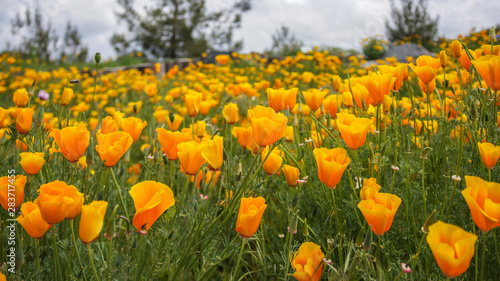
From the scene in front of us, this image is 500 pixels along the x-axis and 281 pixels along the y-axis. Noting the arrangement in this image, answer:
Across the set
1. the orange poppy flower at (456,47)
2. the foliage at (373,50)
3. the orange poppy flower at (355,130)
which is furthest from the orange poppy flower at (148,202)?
the foliage at (373,50)

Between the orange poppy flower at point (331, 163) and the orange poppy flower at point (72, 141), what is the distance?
0.65 meters

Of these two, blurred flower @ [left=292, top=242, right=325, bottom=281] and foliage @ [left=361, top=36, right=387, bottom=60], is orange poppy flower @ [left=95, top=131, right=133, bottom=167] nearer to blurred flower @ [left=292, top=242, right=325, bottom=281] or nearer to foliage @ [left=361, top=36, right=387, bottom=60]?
blurred flower @ [left=292, top=242, right=325, bottom=281]

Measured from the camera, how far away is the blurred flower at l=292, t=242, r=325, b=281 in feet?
2.90

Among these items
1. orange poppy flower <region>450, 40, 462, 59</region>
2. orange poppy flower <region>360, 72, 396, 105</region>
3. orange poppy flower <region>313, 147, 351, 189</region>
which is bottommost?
orange poppy flower <region>313, 147, 351, 189</region>

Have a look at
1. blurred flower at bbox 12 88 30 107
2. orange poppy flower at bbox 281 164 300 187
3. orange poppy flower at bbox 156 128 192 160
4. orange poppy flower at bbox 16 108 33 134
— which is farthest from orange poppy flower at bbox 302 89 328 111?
blurred flower at bbox 12 88 30 107

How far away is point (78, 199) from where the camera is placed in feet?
2.66

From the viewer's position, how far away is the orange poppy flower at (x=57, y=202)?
2.48ft

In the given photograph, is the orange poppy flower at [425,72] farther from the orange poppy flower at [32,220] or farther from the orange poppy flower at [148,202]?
the orange poppy flower at [32,220]

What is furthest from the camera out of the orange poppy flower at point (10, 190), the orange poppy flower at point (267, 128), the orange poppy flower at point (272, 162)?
the orange poppy flower at point (272, 162)

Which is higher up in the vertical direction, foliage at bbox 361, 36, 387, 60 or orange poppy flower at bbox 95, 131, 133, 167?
foliage at bbox 361, 36, 387, 60

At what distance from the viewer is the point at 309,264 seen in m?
0.90

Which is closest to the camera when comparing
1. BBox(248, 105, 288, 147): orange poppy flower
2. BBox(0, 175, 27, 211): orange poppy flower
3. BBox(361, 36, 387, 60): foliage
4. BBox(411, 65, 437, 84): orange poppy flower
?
BBox(248, 105, 288, 147): orange poppy flower

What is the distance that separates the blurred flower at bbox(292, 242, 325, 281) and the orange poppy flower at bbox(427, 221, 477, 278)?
29 cm

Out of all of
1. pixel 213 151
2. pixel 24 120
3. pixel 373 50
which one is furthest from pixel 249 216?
pixel 373 50
